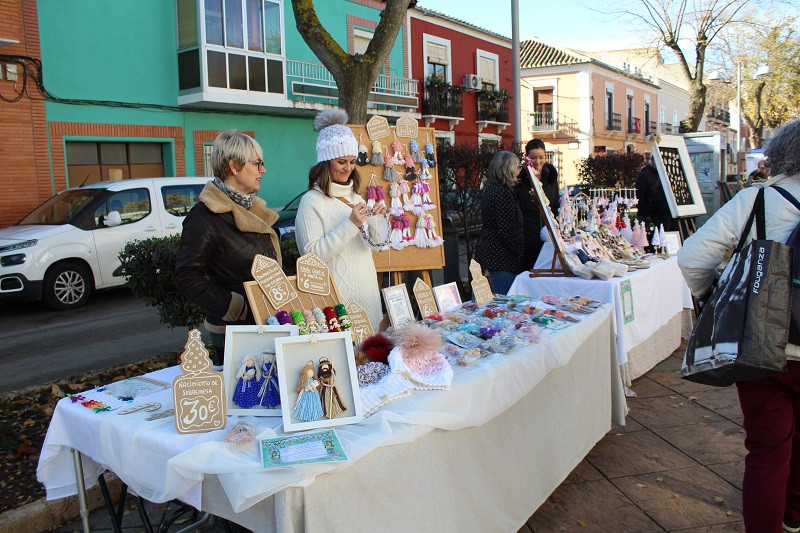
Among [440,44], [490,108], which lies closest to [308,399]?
[440,44]

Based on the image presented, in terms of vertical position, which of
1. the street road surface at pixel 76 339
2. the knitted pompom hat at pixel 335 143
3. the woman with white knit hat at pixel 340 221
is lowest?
the street road surface at pixel 76 339

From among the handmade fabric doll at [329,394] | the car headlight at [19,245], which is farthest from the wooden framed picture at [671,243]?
the car headlight at [19,245]

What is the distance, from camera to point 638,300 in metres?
4.47

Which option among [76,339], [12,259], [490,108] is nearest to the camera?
[76,339]

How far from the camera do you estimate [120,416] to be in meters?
1.99

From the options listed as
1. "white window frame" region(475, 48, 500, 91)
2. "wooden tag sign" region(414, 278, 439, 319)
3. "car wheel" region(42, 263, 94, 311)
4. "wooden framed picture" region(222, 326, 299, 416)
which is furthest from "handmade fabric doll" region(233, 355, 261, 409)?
"white window frame" region(475, 48, 500, 91)

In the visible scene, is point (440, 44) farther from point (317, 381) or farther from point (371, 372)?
point (317, 381)

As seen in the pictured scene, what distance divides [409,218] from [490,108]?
61.2 feet

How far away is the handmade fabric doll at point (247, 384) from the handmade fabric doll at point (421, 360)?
1.51 ft

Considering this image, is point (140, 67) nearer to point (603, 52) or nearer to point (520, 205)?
point (520, 205)

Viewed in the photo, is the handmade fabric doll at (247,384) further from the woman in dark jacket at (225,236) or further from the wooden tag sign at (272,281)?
the woman in dark jacket at (225,236)

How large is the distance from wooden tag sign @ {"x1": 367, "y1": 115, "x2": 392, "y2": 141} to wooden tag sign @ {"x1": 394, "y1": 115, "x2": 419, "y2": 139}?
0.11m

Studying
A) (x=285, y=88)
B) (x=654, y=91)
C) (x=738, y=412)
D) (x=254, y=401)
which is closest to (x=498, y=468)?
(x=254, y=401)

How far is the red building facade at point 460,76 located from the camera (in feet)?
63.6
